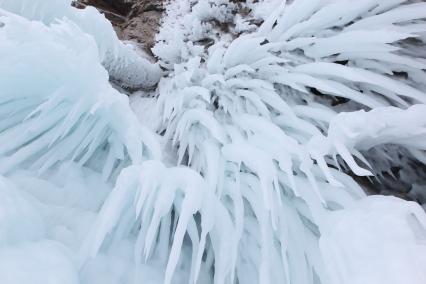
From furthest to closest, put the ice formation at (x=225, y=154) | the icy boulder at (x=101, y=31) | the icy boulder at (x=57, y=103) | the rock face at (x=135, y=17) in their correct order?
the rock face at (x=135, y=17)
the icy boulder at (x=101, y=31)
the icy boulder at (x=57, y=103)
the ice formation at (x=225, y=154)

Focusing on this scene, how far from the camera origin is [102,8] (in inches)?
113

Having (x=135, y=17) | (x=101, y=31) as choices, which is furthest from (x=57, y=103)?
(x=135, y=17)

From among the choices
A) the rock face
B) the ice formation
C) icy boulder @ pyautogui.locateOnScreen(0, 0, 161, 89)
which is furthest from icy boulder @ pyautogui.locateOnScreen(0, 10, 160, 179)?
the rock face

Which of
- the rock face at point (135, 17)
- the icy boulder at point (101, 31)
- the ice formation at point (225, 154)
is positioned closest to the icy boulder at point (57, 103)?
the ice formation at point (225, 154)

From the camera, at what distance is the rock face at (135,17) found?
2.52 m

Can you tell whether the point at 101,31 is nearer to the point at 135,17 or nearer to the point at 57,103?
the point at 57,103

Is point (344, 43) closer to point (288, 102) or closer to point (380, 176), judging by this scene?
point (288, 102)

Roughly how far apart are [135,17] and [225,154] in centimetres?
150

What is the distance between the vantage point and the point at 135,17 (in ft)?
8.87

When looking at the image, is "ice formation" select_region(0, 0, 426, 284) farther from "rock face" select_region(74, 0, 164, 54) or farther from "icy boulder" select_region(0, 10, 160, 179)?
"rock face" select_region(74, 0, 164, 54)

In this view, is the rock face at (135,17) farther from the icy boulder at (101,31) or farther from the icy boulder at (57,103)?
the icy boulder at (57,103)

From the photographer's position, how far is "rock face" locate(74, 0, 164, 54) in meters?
2.52

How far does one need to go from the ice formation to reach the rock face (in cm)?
57

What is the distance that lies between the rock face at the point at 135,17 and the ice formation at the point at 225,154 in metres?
0.57
